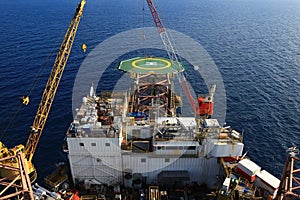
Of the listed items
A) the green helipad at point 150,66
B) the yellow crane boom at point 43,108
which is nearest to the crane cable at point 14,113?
the yellow crane boom at point 43,108

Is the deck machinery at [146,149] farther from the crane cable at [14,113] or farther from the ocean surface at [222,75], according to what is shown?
Result: the crane cable at [14,113]

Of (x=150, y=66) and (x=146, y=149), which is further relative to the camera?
(x=150, y=66)

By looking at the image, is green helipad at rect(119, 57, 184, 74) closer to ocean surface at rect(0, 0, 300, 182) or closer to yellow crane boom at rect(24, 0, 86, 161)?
ocean surface at rect(0, 0, 300, 182)

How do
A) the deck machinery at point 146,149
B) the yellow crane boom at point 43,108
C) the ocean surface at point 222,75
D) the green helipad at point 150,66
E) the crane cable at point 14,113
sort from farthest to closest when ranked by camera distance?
the green helipad at point 150,66, the crane cable at point 14,113, the ocean surface at point 222,75, the yellow crane boom at point 43,108, the deck machinery at point 146,149

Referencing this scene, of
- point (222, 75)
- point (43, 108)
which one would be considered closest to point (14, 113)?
point (43, 108)

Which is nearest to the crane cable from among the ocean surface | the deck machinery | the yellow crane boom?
the ocean surface

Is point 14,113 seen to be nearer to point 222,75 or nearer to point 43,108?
point 43,108
